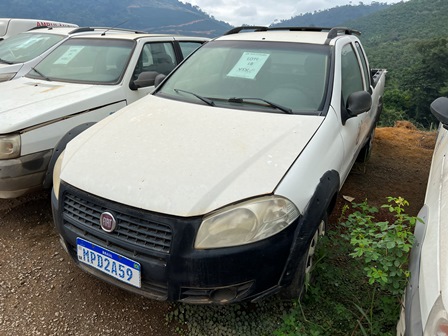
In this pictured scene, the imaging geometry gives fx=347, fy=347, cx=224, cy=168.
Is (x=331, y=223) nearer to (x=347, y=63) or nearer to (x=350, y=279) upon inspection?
(x=350, y=279)

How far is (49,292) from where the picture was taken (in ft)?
7.59

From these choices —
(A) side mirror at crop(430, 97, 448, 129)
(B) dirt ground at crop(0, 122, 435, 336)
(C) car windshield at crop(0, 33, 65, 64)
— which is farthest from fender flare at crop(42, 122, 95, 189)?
(C) car windshield at crop(0, 33, 65, 64)

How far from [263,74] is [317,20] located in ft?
310

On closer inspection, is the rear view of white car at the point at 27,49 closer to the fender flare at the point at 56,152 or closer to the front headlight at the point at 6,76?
the front headlight at the point at 6,76

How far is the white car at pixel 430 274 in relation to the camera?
1.15 m

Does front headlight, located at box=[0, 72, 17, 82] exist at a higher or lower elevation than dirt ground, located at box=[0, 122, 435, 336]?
higher

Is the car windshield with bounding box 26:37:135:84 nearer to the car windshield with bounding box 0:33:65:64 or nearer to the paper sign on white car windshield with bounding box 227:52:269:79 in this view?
the paper sign on white car windshield with bounding box 227:52:269:79

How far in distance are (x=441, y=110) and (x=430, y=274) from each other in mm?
1212

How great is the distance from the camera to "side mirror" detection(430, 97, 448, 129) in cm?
206

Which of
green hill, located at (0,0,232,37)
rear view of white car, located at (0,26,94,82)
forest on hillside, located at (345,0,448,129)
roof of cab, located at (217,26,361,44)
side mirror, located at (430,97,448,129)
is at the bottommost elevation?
green hill, located at (0,0,232,37)

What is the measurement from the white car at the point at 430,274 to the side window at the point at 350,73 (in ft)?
3.73

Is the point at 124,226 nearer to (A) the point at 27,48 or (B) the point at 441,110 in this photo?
(B) the point at 441,110

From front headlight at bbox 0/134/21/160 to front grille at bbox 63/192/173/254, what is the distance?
1.11 metres

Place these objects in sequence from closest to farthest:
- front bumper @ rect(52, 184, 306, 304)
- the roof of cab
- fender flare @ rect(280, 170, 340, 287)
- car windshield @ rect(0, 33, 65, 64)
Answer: front bumper @ rect(52, 184, 306, 304) < fender flare @ rect(280, 170, 340, 287) < the roof of cab < car windshield @ rect(0, 33, 65, 64)
